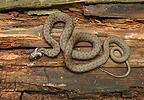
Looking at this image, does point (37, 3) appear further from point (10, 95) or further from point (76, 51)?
point (10, 95)

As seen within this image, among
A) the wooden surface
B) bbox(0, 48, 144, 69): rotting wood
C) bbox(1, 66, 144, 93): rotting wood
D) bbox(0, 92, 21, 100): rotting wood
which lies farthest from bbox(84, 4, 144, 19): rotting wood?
bbox(0, 92, 21, 100): rotting wood

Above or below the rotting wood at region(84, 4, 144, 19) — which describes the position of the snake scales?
below

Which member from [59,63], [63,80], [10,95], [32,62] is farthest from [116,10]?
[10,95]

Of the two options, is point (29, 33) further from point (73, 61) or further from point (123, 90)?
point (123, 90)

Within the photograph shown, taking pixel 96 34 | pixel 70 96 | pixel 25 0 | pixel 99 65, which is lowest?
pixel 70 96

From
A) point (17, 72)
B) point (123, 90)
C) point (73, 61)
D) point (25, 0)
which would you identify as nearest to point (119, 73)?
point (123, 90)

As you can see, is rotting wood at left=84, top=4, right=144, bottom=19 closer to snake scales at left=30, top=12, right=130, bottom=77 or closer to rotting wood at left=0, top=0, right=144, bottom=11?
rotting wood at left=0, top=0, right=144, bottom=11
